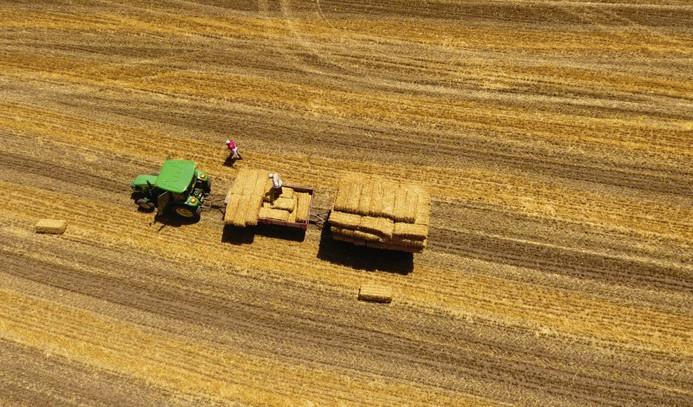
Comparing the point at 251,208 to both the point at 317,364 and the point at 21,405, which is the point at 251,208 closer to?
the point at 317,364

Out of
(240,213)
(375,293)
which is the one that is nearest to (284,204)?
(240,213)

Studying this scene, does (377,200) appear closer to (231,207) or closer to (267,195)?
(267,195)

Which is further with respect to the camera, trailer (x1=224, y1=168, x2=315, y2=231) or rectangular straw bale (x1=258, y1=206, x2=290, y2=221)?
rectangular straw bale (x1=258, y1=206, x2=290, y2=221)

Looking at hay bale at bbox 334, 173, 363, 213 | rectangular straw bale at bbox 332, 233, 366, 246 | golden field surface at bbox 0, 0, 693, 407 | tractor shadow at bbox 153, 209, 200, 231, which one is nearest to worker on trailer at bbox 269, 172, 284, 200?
golden field surface at bbox 0, 0, 693, 407

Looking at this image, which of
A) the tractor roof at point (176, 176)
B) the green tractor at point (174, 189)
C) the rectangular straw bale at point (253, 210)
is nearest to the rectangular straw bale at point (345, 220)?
the rectangular straw bale at point (253, 210)

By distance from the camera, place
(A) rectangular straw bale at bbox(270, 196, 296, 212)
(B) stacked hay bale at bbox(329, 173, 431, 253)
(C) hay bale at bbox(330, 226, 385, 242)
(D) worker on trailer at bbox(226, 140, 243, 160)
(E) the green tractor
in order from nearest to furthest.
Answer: (B) stacked hay bale at bbox(329, 173, 431, 253) < (C) hay bale at bbox(330, 226, 385, 242) < (E) the green tractor < (A) rectangular straw bale at bbox(270, 196, 296, 212) < (D) worker on trailer at bbox(226, 140, 243, 160)

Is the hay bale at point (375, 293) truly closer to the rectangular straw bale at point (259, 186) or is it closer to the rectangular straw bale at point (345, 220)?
the rectangular straw bale at point (345, 220)

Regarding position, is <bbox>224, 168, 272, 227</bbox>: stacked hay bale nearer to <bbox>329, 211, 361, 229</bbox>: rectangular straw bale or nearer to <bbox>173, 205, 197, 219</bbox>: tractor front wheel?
<bbox>173, 205, 197, 219</bbox>: tractor front wheel
